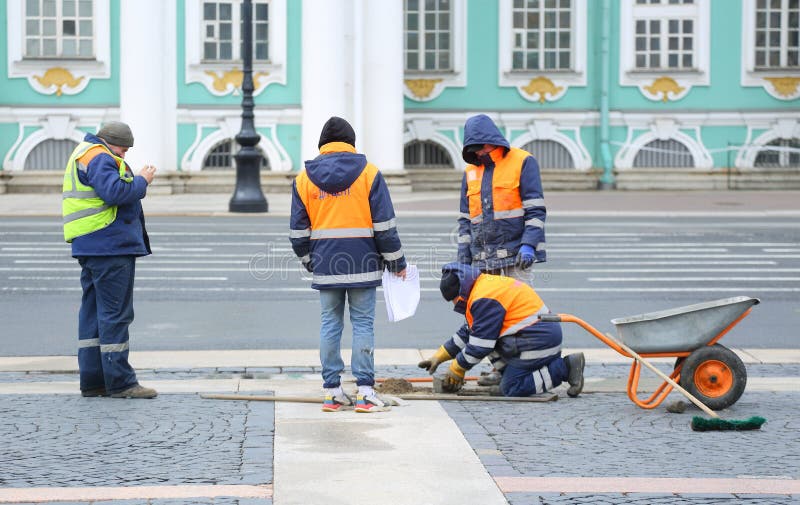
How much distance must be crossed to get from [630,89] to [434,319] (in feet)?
71.4

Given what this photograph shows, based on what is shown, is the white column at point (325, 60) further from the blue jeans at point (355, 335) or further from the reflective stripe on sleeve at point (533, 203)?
the blue jeans at point (355, 335)

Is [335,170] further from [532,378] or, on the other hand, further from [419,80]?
[419,80]

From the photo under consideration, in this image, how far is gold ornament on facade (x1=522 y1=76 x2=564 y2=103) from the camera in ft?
111

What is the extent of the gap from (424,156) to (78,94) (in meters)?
7.85

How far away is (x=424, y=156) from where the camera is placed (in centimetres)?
3412

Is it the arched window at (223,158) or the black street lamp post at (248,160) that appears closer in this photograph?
the black street lamp post at (248,160)

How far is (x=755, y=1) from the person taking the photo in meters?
34.2

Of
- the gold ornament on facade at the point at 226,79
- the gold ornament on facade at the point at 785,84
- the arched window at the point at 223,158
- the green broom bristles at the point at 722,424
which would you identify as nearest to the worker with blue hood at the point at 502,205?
the green broom bristles at the point at 722,424

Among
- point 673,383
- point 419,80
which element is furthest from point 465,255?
point 419,80

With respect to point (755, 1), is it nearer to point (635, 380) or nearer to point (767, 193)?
point (767, 193)

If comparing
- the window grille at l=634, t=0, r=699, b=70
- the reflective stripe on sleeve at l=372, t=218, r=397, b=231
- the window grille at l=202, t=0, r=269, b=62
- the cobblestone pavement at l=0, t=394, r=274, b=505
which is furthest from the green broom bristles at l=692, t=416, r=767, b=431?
the window grille at l=634, t=0, r=699, b=70

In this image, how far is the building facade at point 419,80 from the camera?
31.9 m

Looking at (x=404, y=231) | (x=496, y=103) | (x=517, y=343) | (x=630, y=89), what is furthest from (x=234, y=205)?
(x=517, y=343)

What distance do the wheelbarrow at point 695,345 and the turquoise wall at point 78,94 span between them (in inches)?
987
